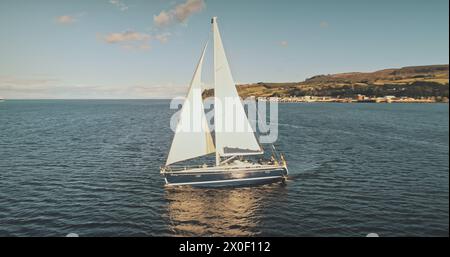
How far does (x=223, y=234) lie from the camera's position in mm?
35438

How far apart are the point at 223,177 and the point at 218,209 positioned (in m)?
7.10

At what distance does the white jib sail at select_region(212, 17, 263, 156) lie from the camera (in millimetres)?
45469

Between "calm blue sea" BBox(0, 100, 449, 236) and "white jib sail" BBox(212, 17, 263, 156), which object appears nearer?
"calm blue sea" BBox(0, 100, 449, 236)

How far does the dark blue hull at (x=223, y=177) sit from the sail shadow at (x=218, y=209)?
35.8 inches

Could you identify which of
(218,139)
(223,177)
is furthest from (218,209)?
(218,139)

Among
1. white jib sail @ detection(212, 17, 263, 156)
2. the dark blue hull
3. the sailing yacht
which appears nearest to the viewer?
white jib sail @ detection(212, 17, 263, 156)

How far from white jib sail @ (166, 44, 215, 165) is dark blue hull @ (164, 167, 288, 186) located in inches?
103

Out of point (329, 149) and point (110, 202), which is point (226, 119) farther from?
point (329, 149)

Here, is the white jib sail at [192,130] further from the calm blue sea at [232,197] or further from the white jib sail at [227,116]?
the calm blue sea at [232,197]

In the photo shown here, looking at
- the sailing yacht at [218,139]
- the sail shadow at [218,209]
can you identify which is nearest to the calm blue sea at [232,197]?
the sail shadow at [218,209]

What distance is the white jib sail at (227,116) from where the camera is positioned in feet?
149

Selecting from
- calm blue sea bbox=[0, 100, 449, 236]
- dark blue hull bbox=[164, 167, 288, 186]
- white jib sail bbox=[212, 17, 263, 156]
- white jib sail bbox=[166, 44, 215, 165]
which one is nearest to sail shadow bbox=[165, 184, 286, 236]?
calm blue sea bbox=[0, 100, 449, 236]

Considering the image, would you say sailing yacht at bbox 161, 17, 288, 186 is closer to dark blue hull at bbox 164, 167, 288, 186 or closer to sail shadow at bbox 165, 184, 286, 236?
dark blue hull at bbox 164, 167, 288, 186
